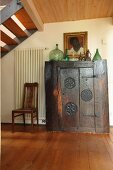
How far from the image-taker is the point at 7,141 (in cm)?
308

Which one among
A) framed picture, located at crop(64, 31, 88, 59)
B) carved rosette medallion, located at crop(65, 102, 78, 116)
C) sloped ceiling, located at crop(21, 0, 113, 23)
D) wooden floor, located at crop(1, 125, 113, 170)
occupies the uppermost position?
sloped ceiling, located at crop(21, 0, 113, 23)

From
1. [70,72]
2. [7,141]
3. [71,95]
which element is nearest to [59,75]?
[70,72]

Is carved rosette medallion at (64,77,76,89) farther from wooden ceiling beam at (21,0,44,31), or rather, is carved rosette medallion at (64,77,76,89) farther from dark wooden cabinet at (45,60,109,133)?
wooden ceiling beam at (21,0,44,31)

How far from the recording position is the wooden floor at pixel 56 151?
2.12m

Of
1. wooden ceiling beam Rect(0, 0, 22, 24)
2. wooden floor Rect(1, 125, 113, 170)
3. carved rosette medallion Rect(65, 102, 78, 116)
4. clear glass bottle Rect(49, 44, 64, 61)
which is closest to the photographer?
wooden floor Rect(1, 125, 113, 170)

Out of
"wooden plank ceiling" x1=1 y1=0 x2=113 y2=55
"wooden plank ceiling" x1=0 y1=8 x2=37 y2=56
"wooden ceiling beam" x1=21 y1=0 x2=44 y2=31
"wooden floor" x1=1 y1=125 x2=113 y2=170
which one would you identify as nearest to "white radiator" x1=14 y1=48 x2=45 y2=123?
"wooden plank ceiling" x1=0 y1=8 x2=37 y2=56

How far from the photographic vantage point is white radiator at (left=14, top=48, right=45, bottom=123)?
438cm

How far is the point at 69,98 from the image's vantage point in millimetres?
3703

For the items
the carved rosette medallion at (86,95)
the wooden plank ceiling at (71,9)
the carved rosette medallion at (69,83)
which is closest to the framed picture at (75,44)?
the wooden plank ceiling at (71,9)

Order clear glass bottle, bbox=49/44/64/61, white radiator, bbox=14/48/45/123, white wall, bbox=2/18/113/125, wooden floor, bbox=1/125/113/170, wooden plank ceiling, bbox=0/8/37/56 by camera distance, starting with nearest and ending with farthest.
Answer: wooden floor, bbox=1/125/113/170 → wooden plank ceiling, bbox=0/8/37/56 → clear glass bottle, bbox=49/44/64/61 → white wall, bbox=2/18/113/125 → white radiator, bbox=14/48/45/123

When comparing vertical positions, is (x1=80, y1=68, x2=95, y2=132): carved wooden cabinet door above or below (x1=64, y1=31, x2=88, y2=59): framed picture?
below

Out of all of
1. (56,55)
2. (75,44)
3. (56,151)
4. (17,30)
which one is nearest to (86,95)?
(56,55)

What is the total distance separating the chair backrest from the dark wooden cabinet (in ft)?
1.88

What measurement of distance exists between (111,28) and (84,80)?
1.41 metres
